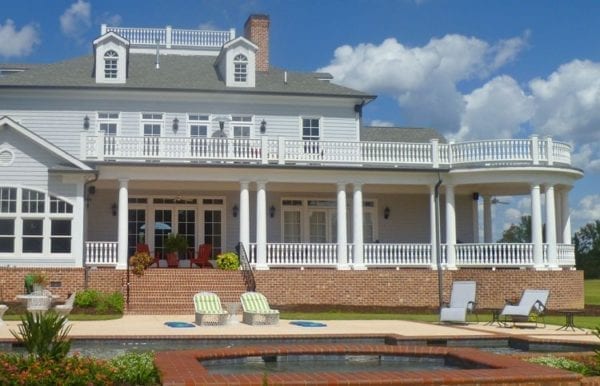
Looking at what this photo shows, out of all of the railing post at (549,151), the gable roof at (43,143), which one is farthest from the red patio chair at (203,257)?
the railing post at (549,151)

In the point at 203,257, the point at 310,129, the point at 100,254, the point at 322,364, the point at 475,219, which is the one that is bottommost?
the point at 322,364

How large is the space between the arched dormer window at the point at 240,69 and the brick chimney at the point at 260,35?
105 inches

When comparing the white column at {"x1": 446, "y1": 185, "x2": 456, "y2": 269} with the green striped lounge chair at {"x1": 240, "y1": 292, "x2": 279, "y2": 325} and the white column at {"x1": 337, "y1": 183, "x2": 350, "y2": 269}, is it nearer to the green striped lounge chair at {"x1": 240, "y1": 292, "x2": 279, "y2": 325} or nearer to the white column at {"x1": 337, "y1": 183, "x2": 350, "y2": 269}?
the white column at {"x1": 337, "y1": 183, "x2": 350, "y2": 269}

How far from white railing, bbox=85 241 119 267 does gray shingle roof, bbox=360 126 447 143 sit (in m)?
13.0

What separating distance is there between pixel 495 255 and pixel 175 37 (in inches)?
708

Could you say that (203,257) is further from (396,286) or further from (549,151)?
(549,151)

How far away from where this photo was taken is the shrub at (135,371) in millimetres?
9289

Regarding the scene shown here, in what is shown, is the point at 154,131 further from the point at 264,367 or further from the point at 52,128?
the point at 264,367

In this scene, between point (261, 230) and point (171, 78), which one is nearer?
point (261, 230)

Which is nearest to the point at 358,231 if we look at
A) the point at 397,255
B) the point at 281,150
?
the point at 397,255

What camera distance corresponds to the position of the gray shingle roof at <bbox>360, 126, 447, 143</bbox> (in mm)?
35625

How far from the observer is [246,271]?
26.7 m

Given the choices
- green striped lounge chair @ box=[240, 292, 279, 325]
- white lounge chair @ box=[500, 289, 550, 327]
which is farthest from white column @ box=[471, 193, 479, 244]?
green striped lounge chair @ box=[240, 292, 279, 325]

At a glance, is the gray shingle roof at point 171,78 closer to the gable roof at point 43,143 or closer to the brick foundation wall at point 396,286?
the gable roof at point 43,143
